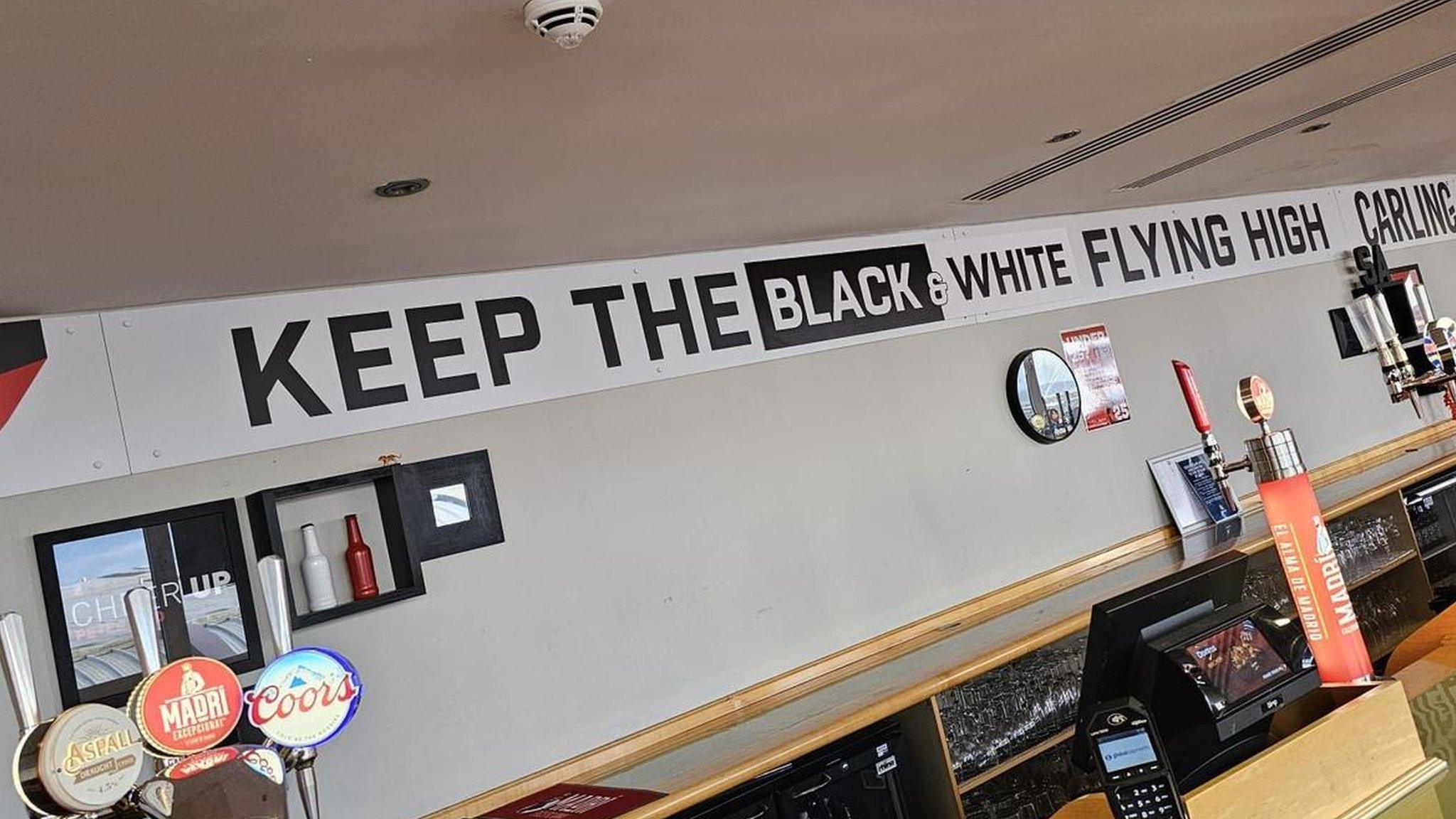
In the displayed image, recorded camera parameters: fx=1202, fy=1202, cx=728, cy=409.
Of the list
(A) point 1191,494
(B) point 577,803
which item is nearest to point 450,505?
(B) point 577,803

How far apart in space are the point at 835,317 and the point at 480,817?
2.36 meters

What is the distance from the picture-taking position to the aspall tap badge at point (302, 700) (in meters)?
2.32

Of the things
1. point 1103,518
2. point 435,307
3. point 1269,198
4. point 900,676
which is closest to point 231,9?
point 435,307

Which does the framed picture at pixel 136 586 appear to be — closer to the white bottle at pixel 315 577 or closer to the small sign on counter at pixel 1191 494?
the white bottle at pixel 315 577

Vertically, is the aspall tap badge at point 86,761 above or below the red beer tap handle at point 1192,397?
below

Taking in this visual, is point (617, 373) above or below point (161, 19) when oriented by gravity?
below

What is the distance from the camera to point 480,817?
3338 mm

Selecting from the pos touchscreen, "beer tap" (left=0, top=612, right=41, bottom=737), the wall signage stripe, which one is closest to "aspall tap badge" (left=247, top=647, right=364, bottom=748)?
"beer tap" (left=0, top=612, right=41, bottom=737)

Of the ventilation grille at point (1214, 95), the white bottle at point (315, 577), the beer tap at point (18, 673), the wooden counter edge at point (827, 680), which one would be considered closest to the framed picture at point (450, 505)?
the white bottle at point (315, 577)

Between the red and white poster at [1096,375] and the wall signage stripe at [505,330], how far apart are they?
0.19m

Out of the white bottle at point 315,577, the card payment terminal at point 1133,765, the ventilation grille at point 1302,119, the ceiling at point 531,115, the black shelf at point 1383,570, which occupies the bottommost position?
the black shelf at point 1383,570

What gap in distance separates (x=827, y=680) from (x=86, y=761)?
2.78 m

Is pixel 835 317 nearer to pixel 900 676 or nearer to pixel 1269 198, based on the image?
pixel 900 676

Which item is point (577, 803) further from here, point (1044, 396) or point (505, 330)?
point (1044, 396)
